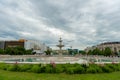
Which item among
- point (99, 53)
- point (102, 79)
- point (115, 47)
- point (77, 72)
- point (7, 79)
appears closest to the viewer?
point (7, 79)

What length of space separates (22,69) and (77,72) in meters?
4.51

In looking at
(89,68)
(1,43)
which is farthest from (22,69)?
(1,43)

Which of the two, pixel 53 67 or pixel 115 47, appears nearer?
pixel 53 67

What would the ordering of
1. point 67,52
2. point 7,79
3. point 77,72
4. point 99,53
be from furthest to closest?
point 67,52 → point 99,53 → point 77,72 → point 7,79

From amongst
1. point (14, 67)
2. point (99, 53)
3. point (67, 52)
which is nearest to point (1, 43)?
point (67, 52)

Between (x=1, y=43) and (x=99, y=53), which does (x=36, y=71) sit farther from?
(x=1, y=43)

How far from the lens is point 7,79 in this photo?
8031 mm

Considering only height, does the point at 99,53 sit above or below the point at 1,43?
below

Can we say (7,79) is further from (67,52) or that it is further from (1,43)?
(1,43)

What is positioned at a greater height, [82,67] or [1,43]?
[1,43]

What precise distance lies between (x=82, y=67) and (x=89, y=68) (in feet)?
1.88

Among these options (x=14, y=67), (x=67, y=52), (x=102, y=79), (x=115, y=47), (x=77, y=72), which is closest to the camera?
(x=102, y=79)

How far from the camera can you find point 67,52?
136 meters

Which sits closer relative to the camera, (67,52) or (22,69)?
(22,69)
